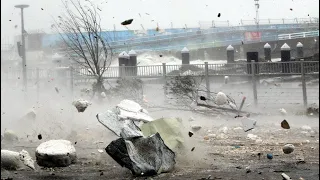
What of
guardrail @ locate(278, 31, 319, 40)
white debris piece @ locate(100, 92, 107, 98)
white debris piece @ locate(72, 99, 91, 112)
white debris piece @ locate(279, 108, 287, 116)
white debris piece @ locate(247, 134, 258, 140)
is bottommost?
white debris piece @ locate(247, 134, 258, 140)

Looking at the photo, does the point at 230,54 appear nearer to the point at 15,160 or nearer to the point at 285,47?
the point at 285,47

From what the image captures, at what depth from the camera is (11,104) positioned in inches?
116

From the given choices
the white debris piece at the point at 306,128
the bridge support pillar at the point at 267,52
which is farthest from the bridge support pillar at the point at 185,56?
the white debris piece at the point at 306,128

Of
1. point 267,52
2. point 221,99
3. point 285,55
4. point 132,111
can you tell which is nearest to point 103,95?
point 132,111

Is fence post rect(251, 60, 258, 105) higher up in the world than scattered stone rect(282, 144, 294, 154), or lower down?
higher up

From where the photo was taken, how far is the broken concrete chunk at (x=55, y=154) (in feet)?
7.30

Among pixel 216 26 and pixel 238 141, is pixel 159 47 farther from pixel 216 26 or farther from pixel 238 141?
pixel 238 141

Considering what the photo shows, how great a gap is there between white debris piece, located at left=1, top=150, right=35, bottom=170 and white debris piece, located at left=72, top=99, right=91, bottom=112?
70 centimetres

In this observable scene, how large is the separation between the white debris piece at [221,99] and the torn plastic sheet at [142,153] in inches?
24.7

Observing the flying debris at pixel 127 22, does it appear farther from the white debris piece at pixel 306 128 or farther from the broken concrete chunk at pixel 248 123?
the white debris piece at pixel 306 128

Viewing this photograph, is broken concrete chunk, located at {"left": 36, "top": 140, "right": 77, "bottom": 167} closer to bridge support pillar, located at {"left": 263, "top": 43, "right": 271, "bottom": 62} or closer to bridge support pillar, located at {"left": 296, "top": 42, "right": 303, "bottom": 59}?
bridge support pillar, located at {"left": 263, "top": 43, "right": 271, "bottom": 62}

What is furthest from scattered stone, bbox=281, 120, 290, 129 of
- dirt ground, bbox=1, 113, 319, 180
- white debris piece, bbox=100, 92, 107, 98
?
white debris piece, bbox=100, 92, 107, 98

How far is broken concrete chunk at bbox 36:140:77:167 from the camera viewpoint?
2.22 meters

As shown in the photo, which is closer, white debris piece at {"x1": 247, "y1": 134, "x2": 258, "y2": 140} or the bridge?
the bridge
